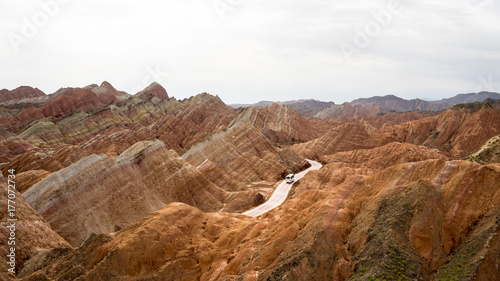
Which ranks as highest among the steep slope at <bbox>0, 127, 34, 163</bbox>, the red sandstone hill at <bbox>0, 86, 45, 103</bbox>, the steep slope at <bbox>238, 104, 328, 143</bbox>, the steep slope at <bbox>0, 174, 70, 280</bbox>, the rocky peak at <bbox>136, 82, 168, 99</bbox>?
the red sandstone hill at <bbox>0, 86, 45, 103</bbox>

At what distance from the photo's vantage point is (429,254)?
14594 millimetres

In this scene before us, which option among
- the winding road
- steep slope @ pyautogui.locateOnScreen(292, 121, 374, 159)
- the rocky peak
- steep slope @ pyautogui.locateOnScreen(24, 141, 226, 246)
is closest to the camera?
steep slope @ pyautogui.locateOnScreen(24, 141, 226, 246)

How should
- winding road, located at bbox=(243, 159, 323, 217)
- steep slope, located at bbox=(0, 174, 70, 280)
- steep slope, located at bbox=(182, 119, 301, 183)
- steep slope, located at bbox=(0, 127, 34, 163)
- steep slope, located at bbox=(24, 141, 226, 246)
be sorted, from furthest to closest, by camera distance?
steep slope, located at bbox=(0, 127, 34, 163) → steep slope, located at bbox=(182, 119, 301, 183) → winding road, located at bbox=(243, 159, 323, 217) → steep slope, located at bbox=(24, 141, 226, 246) → steep slope, located at bbox=(0, 174, 70, 280)

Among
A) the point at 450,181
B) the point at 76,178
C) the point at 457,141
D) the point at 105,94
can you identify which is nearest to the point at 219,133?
the point at 76,178

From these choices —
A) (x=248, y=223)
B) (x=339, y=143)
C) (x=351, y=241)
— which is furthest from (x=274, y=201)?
(x=339, y=143)

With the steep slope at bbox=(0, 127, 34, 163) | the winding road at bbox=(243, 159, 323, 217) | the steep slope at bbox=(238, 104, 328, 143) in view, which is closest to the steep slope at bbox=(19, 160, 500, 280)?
the winding road at bbox=(243, 159, 323, 217)

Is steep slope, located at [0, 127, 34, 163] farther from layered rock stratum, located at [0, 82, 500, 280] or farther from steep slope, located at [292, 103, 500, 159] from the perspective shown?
steep slope, located at [292, 103, 500, 159]

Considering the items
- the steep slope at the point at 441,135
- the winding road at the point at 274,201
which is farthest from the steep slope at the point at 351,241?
the steep slope at the point at 441,135

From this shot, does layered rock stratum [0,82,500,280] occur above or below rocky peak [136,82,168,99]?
below

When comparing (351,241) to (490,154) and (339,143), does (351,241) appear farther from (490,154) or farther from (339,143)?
(339,143)

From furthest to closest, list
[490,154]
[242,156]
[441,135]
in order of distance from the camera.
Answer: [441,135]
[242,156]
[490,154]

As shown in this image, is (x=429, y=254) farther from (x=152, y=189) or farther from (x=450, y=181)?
(x=152, y=189)

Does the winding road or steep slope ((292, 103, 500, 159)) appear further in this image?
steep slope ((292, 103, 500, 159))

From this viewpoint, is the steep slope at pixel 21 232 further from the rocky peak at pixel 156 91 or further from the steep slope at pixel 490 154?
the rocky peak at pixel 156 91
